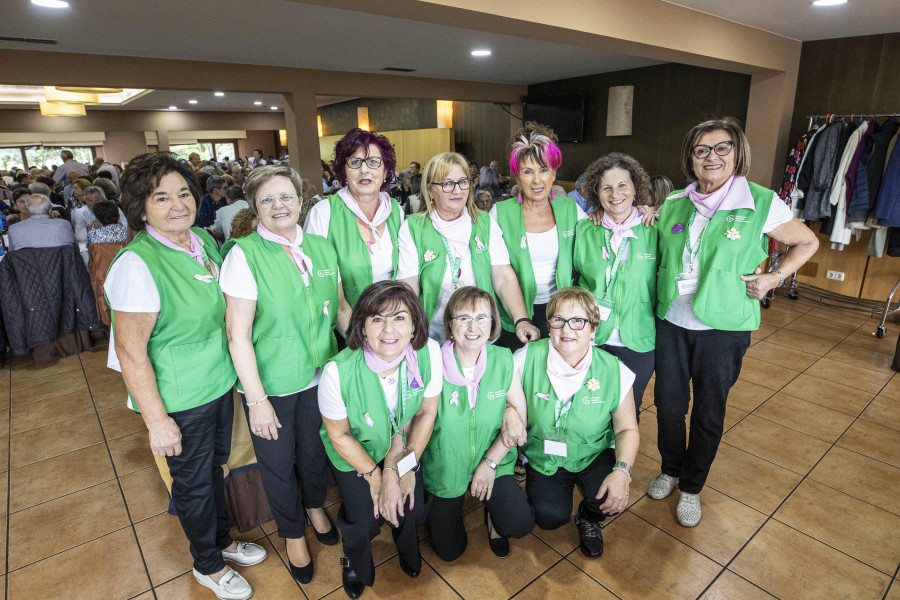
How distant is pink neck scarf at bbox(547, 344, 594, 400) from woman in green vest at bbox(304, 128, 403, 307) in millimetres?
758

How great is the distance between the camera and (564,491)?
6.68 feet

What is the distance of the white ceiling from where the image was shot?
3996 mm

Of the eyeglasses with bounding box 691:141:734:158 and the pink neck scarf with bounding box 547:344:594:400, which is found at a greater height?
the eyeglasses with bounding box 691:141:734:158

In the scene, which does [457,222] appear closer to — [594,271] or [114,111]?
[594,271]

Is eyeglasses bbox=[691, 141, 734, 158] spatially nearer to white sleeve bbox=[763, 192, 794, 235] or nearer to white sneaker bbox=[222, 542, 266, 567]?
white sleeve bbox=[763, 192, 794, 235]

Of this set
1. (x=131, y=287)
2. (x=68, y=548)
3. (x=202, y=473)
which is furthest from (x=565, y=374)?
(x=68, y=548)

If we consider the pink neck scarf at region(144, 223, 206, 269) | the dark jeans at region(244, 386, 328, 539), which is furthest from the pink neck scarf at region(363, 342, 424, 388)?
the pink neck scarf at region(144, 223, 206, 269)

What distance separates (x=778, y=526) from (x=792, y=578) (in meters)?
0.31

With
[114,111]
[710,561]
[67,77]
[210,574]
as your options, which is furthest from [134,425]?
[114,111]

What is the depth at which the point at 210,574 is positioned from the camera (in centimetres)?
186

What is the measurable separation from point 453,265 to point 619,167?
77 cm

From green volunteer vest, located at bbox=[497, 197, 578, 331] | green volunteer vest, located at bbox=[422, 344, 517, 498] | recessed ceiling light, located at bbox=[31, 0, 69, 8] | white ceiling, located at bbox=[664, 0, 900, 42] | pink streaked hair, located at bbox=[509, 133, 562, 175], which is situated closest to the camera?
green volunteer vest, located at bbox=[422, 344, 517, 498]

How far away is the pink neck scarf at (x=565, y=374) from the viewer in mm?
1860

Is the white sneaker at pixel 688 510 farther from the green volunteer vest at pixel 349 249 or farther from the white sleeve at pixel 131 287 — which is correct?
the white sleeve at pixel 131 287
